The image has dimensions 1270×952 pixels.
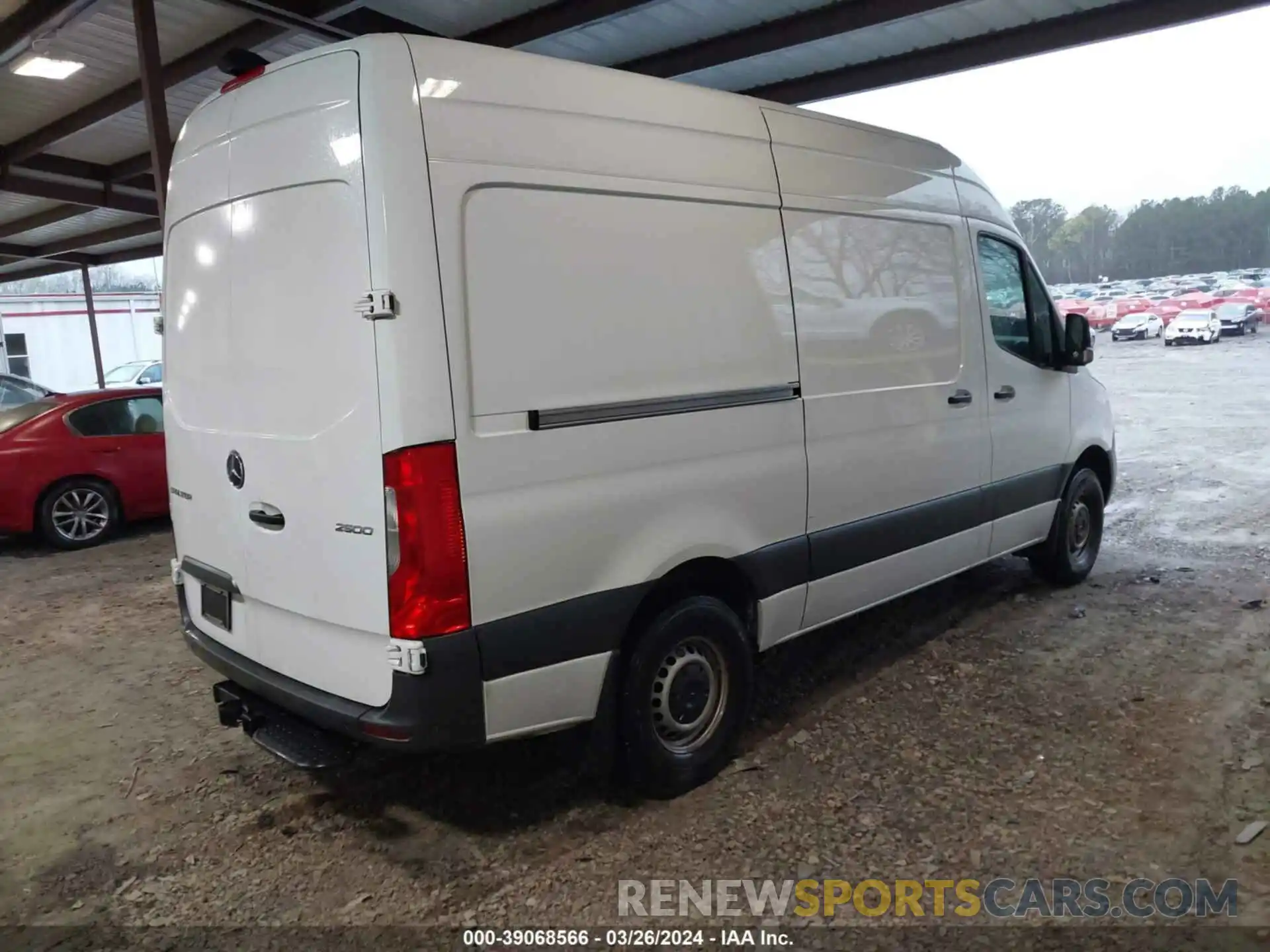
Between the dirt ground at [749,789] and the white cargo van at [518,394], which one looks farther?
the dirt ground at [749,789]

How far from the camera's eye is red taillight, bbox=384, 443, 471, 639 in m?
2.49

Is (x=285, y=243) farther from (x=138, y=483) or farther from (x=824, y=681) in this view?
(x=138, y=483)

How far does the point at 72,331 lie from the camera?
83.9 feet

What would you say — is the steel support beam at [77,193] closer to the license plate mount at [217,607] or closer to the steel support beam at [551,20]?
the steel support beam at [551,20]

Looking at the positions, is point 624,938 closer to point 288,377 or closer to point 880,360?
point 288,377

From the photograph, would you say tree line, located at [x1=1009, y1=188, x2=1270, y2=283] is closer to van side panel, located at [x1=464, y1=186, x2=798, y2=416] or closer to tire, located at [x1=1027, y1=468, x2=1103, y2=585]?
tire, located at [x1=1027, y1=468, x2=1103, y2=585]

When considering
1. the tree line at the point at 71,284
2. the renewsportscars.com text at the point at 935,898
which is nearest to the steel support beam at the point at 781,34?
the renewsportscars.com text at the point at 935,898

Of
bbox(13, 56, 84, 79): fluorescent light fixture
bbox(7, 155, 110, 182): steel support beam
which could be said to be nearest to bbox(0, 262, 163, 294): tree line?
bbox(7, 155, 110, 182): steel support beam

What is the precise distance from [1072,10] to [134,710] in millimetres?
8035

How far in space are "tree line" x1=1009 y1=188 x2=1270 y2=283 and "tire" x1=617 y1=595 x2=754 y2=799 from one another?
9.98 metres

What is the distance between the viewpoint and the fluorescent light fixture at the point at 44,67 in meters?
7.58

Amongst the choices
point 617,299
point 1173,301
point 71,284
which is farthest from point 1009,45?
point 71,284

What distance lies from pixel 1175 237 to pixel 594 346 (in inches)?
497

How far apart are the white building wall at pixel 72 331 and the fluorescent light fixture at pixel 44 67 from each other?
1834 cm
